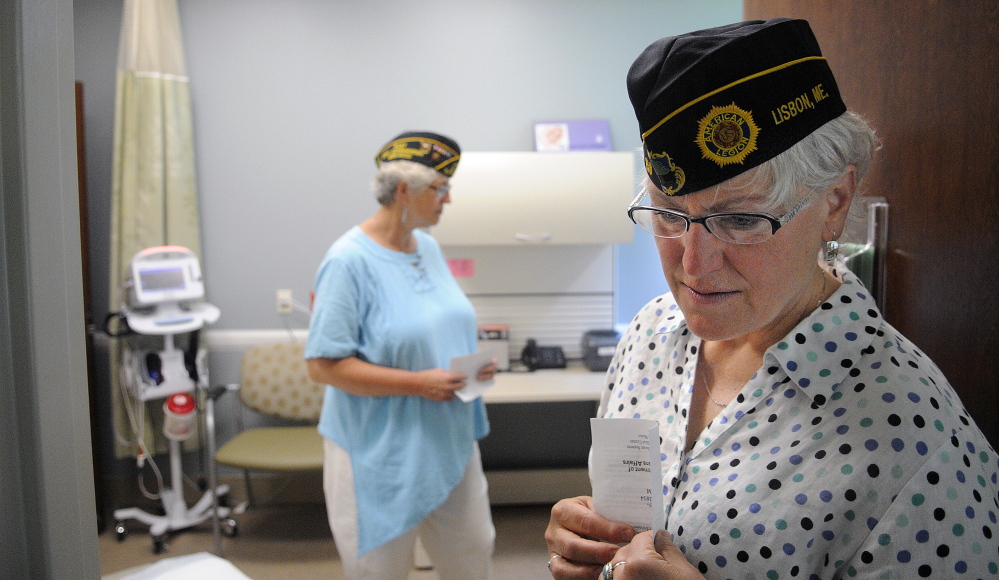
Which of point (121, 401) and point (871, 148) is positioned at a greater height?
point (871, 148)

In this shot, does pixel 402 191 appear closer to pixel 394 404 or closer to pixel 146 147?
pixel 394 404

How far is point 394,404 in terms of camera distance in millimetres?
1869

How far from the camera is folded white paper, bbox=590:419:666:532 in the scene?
81 centimetres

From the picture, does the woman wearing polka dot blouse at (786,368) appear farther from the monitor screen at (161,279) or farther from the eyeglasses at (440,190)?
the monitor screen at (161,279)

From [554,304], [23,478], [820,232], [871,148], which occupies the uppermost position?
[871,148]

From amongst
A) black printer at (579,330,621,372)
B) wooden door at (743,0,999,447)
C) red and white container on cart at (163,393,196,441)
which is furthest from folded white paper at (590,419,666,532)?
red and white container on cart at (163,393,196,441)

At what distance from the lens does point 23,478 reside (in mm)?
470

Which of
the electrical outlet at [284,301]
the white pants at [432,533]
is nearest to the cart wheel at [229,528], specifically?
the electrical outlet at [284,301]

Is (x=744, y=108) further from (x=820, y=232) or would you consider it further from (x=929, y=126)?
(x=929, y=126)

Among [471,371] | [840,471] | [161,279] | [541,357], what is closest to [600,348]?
[541,357]

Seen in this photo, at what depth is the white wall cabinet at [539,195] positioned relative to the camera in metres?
3.14

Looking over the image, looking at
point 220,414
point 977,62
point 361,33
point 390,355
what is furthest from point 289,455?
point 977,62

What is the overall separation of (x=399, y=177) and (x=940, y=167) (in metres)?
1.43

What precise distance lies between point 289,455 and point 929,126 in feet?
8.86
